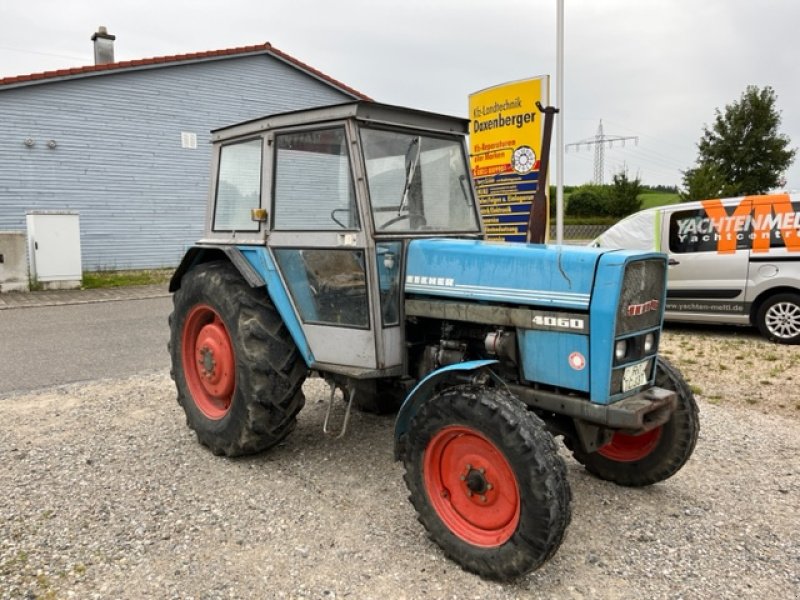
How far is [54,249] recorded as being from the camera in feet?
39.3

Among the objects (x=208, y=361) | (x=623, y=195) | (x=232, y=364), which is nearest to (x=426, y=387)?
(x=232, y=364)

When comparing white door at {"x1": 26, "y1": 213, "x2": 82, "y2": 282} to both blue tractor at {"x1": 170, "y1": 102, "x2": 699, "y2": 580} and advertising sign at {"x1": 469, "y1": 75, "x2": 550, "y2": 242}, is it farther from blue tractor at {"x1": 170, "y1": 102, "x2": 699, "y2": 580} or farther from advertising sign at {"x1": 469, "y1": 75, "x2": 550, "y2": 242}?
blue tractor at {"x1": 170, "y1": 102, "x2": 699, "y2": 580}

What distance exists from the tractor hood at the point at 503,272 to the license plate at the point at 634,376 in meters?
0.42

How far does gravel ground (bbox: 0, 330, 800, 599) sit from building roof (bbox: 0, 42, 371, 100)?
29.2ft

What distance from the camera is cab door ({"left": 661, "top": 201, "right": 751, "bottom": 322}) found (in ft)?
26.1

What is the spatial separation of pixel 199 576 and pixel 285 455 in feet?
4.50

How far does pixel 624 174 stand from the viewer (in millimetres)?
32875

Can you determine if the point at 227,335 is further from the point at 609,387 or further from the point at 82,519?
the point at 609,387

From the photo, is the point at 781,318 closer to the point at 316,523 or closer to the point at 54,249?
the point at 316,523

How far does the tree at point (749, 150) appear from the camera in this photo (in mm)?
25094

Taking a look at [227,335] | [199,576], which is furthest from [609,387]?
[227,335]

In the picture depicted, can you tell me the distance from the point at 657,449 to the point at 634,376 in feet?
2.31

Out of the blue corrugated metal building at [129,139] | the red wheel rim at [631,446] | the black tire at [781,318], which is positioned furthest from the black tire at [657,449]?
the blue corrugated metal building at [129,139]

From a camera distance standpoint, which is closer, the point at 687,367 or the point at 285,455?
the point at 285,455
